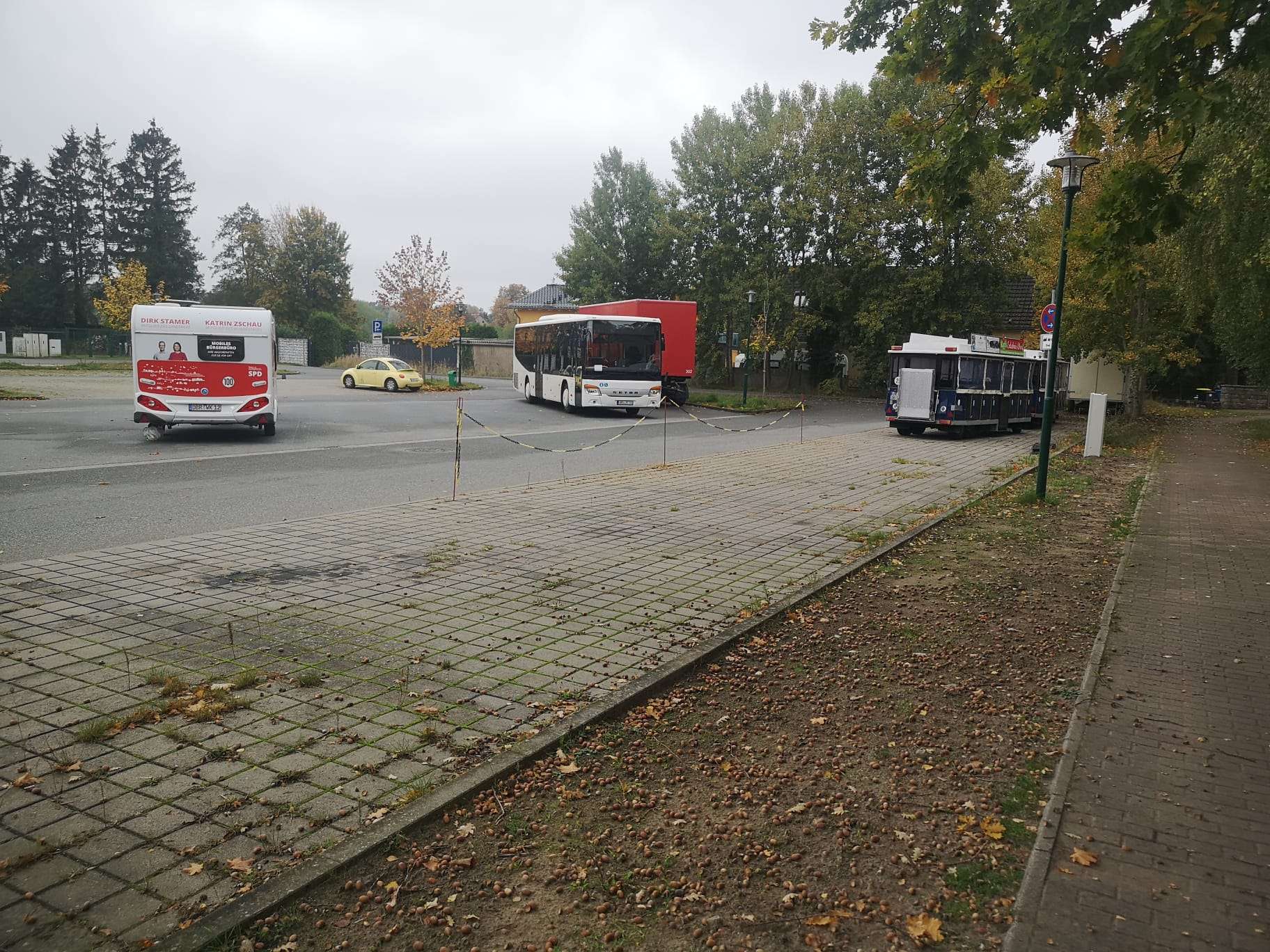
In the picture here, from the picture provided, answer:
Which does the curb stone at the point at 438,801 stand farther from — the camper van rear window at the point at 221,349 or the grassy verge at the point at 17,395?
the grassy verge at the point at 17,395

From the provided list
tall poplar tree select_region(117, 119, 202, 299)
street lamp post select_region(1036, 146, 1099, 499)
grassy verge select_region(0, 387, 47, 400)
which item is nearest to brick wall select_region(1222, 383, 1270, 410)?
street lamp post select_region(1036, 146, 1099, 499)

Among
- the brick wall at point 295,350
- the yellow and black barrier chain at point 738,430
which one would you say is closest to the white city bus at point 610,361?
the yellow and black barrier chain at point 738,430

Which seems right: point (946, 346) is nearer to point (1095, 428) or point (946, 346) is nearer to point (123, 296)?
point (1095, 428)

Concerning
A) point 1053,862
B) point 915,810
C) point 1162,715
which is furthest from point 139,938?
point 1162,715

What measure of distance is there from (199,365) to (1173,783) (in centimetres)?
1772

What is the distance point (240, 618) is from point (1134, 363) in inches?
1277

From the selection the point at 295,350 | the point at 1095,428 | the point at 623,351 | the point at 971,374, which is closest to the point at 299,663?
the point at 1095,428

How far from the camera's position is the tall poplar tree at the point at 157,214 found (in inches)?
2992

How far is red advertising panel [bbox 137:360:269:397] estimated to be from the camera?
17.5 metres

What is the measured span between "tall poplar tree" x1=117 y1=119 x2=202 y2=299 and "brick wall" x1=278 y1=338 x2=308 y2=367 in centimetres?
1431

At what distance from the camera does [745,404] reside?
34.8 metres

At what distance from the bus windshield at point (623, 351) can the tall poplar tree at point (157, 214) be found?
200ft

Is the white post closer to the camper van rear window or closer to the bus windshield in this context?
the bus windshield

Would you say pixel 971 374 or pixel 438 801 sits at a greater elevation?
pixel 971 374
